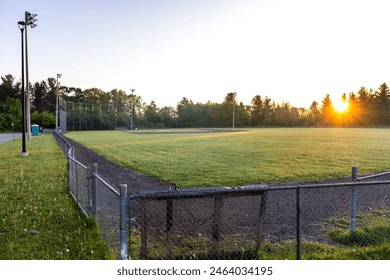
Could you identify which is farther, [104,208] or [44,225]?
[104,208]

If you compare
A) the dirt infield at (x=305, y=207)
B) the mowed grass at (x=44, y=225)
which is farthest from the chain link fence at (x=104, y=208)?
the dirt infield at (x=305, y=207)

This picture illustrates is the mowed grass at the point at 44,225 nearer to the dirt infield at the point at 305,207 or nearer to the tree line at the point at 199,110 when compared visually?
the dirt infield at the point at 305,207

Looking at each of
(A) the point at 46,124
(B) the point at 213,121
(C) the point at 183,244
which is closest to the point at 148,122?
(B) the point at 213,121

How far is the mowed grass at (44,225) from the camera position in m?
4.27

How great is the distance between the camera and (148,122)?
7538 cm

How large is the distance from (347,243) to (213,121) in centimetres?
7895

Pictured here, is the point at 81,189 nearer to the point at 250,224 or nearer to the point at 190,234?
the point at 190,234

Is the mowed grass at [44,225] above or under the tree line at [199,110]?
under

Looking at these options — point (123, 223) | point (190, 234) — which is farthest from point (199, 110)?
point (123, 223)

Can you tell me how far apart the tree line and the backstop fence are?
6056 cm

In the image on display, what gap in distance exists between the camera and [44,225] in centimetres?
540

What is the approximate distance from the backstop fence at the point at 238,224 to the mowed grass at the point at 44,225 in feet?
0.84

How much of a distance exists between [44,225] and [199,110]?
78.2 m
